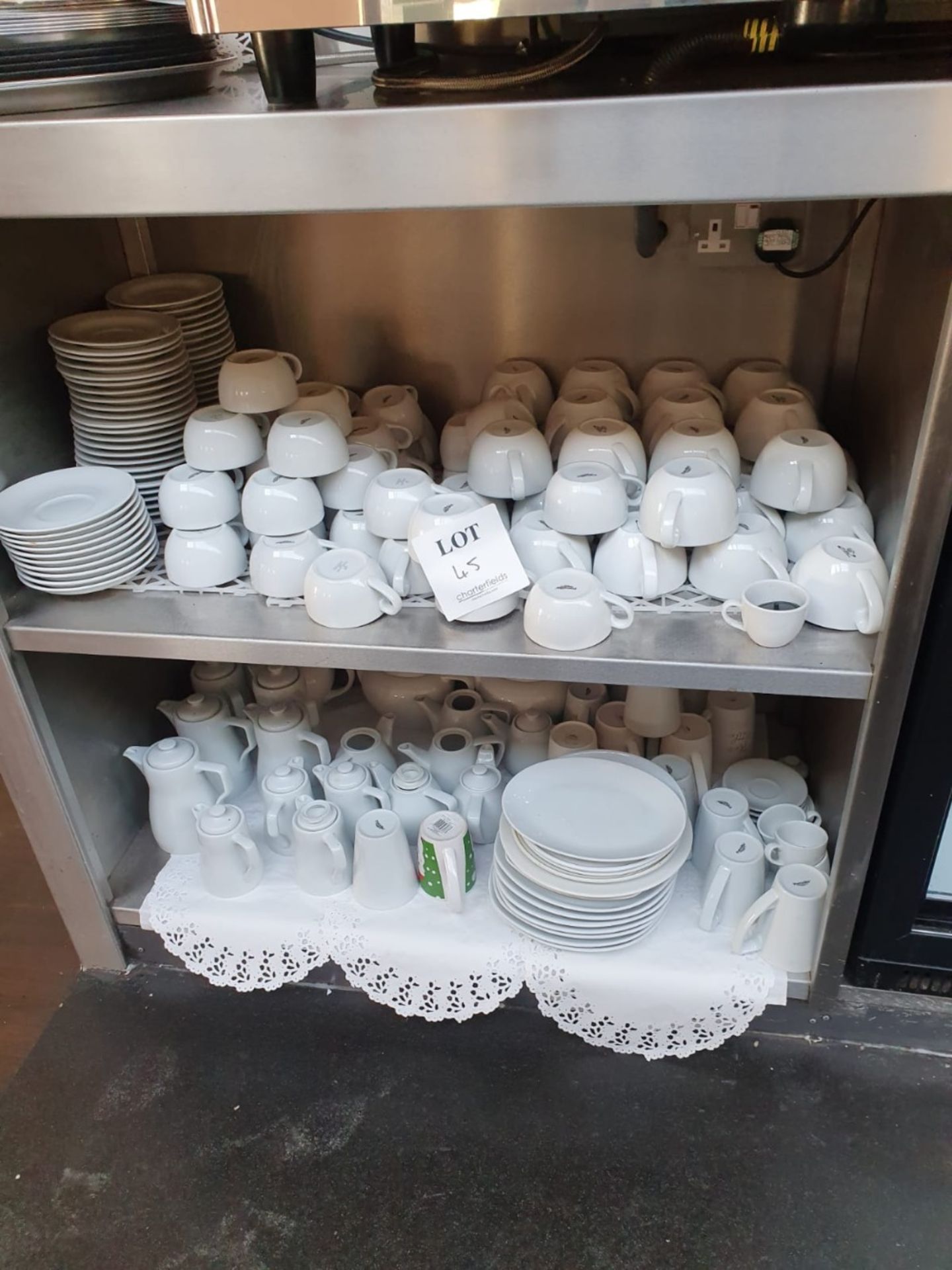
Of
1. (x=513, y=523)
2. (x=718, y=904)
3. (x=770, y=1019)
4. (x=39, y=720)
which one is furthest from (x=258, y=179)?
(x=770, y=1019)

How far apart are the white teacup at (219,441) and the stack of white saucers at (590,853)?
1.57 ft

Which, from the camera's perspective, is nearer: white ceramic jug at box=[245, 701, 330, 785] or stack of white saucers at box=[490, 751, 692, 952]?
stack of white saucers at box=[490, 751, 692, 952]

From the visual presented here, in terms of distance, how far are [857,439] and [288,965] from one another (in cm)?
90

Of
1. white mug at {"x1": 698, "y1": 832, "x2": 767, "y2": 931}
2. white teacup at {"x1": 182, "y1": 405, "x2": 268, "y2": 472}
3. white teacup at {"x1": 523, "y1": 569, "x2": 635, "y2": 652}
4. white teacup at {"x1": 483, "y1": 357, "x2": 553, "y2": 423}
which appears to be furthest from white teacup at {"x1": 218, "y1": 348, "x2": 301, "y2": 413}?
white mug at {"x1": 698, "y1": 832, "x2": 767, "y2": 931}

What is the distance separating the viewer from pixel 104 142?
72 centimetres

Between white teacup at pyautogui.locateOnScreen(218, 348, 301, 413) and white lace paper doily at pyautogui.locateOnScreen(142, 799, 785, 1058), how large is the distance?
1.76 ft

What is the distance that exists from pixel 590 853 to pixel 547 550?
0.34 meters

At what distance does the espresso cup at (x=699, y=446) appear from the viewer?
96 centimetres

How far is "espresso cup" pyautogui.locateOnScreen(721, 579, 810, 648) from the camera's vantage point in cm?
87

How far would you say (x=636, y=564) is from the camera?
94cm

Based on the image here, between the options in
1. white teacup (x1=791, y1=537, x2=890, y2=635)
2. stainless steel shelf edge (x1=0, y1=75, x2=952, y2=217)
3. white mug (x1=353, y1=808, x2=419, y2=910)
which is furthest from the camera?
white mug (x1=353, y1=808, x2=419, y2=910)

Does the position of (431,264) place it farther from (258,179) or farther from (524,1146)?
(524,1146)

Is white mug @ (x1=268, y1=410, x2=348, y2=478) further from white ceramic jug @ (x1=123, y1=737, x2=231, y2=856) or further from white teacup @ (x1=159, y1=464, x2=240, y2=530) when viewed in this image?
white ceramic jug @ (x1=123, y1=737, x2=231, y2=856)

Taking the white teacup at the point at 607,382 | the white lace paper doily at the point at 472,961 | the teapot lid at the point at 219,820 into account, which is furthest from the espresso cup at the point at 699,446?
the teapot lid at the point at 219,820
